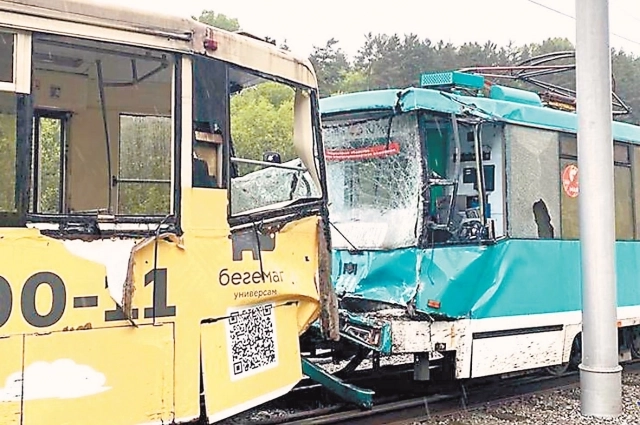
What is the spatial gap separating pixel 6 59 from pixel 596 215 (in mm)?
5122

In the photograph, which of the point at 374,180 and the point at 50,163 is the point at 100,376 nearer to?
the point at 50,163

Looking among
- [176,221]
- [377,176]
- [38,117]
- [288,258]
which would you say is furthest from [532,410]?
[38,117]

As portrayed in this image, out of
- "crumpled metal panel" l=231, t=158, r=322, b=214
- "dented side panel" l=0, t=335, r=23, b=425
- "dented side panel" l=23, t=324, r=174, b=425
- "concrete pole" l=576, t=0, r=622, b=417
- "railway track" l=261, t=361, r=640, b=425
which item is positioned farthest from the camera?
"concrete pole" l=576, t=0, r=622, b=417

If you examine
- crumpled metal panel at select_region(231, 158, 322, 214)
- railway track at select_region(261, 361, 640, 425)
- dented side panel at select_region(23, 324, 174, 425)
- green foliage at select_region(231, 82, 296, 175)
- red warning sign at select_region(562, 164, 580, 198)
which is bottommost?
railway track at select_region(261, 361, 640, 425)

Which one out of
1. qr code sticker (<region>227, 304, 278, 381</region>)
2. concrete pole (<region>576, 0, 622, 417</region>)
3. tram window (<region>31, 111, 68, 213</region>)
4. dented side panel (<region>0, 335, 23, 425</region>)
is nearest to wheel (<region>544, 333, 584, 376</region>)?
concrete pole (<region>576, 0, 622, 417</region>)

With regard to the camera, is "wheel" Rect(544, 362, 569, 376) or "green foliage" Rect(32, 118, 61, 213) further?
"wheel" Rect(544, 362, 569, 376)

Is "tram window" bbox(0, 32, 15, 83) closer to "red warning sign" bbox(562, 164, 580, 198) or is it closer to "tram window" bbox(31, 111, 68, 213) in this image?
"tram window" bbox(31, 111, 68, 213)

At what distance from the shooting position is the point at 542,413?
7.78 meters

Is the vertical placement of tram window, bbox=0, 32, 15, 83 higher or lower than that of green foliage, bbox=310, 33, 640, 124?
lower

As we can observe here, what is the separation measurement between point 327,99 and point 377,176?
945mm

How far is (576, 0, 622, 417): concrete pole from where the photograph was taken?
7.28 metres

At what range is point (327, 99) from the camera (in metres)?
8.21

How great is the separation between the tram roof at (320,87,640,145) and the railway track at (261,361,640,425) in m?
2.59

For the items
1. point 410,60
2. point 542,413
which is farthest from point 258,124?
point 410,60
